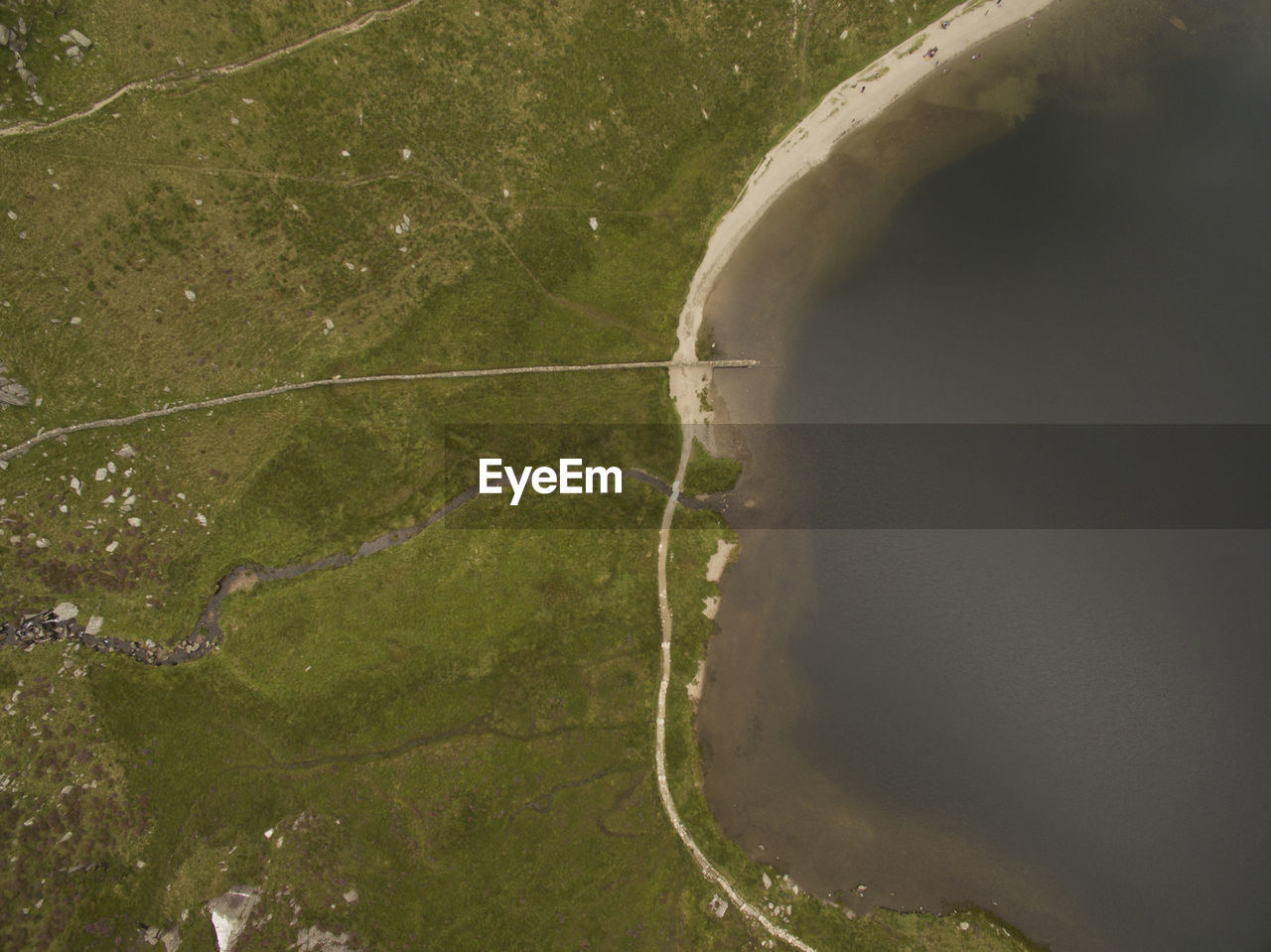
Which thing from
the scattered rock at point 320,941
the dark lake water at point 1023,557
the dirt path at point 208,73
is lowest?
the scattered rock at point 320,941

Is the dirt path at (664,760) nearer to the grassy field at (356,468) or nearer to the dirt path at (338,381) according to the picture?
the grassy field at (356,468)

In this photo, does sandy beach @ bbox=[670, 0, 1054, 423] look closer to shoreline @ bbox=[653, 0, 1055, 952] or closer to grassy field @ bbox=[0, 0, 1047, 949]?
shoreline @ bbox=[653, 0, 1055, 952]

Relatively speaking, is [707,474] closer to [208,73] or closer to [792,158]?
[792,158]

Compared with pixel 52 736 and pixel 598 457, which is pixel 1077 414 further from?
pixel 52 736

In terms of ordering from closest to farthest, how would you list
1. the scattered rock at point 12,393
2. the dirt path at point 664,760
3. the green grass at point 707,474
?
the scattered rock at point 12,393 → the dirt path at point 664,760 → the green grass at point 707,474

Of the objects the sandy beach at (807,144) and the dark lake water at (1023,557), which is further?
the sandy beach at (807,144)

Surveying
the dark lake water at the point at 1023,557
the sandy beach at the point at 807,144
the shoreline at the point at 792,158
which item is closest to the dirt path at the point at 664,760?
the shoreline at the point at 792,158

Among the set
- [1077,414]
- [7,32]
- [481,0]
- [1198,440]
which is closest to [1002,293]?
[1077,414]
